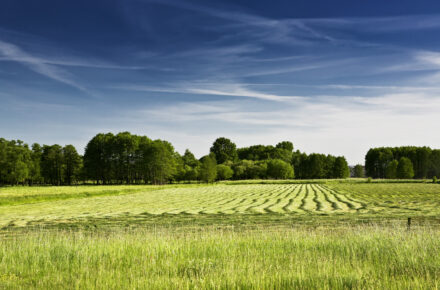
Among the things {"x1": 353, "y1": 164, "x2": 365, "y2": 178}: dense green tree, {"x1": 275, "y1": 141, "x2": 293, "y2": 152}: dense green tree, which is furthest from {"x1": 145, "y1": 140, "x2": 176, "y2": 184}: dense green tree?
{"x1": 353, "y1": 164, "x2": 365, "y2": 178}: dense green tree

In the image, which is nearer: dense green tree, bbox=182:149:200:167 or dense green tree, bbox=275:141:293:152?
dense green tree, bbox=182:149:200:167

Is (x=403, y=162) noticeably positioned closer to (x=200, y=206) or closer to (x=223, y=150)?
(x=223, y=150)

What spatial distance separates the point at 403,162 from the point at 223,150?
2772 inches

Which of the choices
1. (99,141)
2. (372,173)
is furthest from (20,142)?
(372,173)

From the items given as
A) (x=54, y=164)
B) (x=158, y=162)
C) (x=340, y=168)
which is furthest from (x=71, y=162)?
(x=340, y=168)

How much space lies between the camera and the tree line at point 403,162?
406 ft

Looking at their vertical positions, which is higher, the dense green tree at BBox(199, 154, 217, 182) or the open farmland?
the dense green tree at BBox(199, 154, 217, 182)

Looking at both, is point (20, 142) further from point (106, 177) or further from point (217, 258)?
point (217, 258)

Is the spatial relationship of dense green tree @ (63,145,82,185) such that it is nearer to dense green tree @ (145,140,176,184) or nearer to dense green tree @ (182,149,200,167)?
dense green tree @ (145,140,176,184)

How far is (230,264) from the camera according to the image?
23.1ft

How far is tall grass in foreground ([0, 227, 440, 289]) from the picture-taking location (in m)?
5.93

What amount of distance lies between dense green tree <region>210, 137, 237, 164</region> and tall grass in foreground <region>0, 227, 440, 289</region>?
13835 cm

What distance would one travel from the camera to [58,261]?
789cm

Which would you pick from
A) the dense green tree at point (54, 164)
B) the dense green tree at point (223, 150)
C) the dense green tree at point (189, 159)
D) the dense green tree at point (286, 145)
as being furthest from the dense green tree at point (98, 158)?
the dense green tree at point (286, 145)
